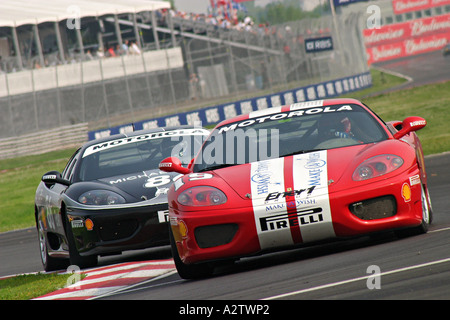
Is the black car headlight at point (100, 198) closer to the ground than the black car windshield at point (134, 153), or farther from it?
closer to the ground

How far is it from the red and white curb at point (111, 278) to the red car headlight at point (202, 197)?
0.92 meters

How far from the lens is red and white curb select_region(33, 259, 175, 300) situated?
6.57 meters

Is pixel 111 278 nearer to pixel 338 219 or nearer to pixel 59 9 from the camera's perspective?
pixel 338 219

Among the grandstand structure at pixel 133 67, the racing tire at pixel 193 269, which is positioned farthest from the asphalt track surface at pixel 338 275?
the grandstand structure at pixel 133 67

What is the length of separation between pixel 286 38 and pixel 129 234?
1249 inches

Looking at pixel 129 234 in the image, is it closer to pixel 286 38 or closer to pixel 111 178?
pixel 111 178

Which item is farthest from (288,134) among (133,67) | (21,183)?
(133,67)

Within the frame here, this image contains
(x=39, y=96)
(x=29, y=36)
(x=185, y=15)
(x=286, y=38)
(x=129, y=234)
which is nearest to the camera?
(x=129, y=234)

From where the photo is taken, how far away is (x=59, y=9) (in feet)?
153

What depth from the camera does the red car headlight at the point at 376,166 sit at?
6027 mm

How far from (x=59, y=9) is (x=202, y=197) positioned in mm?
42257

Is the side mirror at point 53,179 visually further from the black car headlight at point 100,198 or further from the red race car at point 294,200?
the red race car at point 294,200

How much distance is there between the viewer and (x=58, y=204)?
28.7 feet

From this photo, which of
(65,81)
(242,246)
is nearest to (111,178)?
(242,246)
